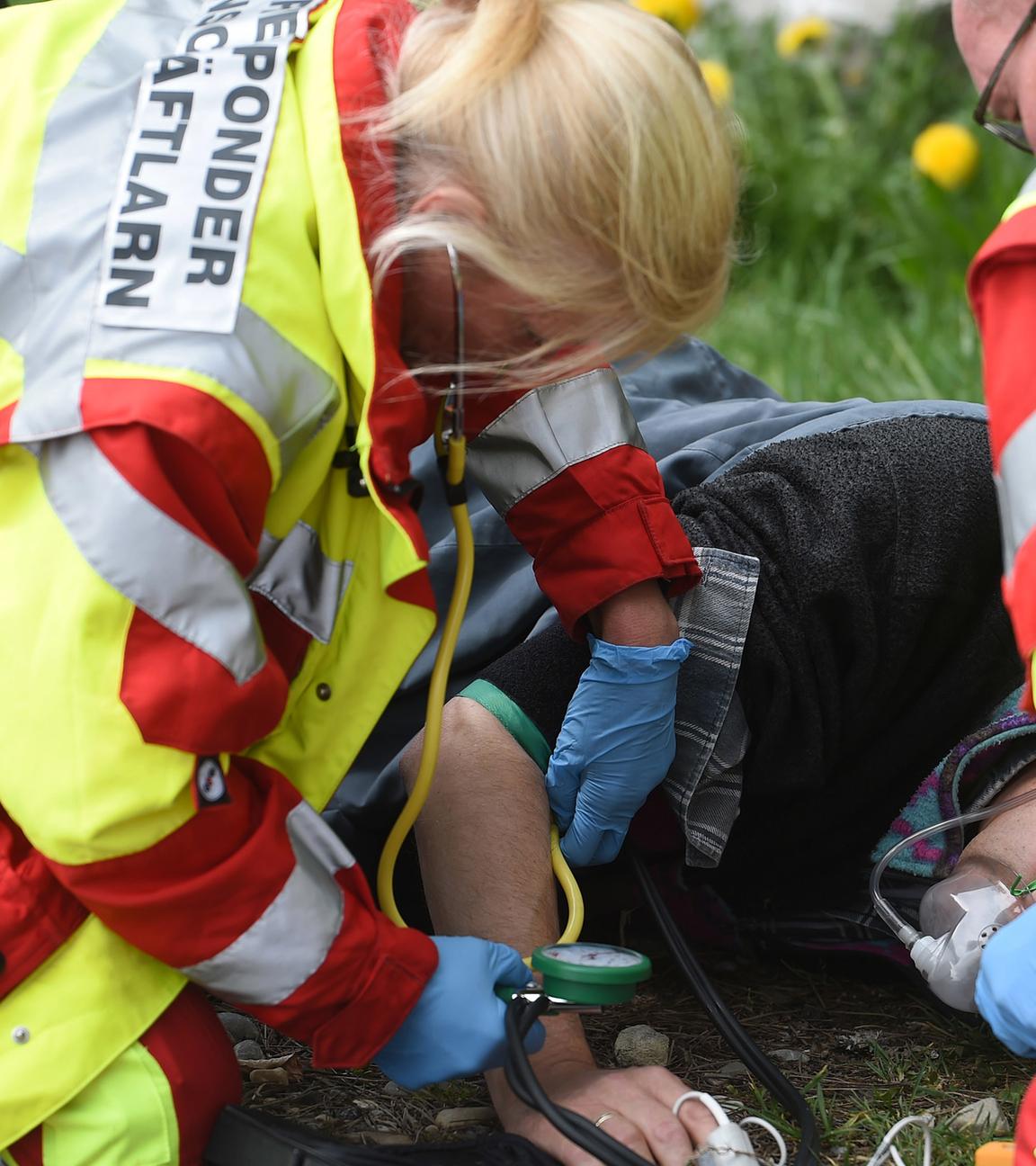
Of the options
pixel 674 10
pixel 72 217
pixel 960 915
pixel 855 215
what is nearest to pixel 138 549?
pixel 72 217

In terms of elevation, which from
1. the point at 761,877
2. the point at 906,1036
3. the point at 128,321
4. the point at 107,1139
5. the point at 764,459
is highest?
the point at 128,321

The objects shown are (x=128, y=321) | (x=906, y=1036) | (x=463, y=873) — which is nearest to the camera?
(x=128, y=321)

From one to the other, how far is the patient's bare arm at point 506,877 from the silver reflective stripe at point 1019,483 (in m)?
0.57

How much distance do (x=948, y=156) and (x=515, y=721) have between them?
2.30 metres

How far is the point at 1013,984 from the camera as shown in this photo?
1.11 metres

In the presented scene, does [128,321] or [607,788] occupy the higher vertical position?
[128,321]

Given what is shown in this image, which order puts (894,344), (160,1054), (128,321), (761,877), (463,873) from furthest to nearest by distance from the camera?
(894,344) → (761,877) → (463,873) → (160,1054) → (128,321)

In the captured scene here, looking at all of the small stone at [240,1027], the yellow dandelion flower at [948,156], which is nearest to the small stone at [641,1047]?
the small stone at [240,1027]

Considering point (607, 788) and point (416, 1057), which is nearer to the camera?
point (416, 1057)

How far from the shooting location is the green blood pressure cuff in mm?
1464

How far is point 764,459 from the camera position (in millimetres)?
1562

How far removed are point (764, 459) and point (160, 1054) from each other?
0.81m

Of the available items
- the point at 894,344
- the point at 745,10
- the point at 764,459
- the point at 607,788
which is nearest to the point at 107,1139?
the point at 607,788

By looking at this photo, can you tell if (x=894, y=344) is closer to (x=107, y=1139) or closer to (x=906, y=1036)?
(x=906, y=1036)
